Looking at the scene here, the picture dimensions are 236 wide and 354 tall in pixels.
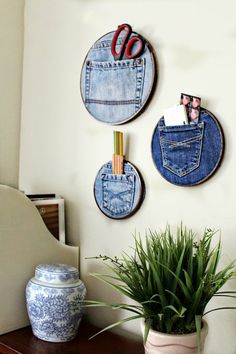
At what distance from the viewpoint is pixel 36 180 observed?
237 cm

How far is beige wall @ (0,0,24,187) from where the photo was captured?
234 cm

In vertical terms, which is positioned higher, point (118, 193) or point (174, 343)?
point (118, 193)

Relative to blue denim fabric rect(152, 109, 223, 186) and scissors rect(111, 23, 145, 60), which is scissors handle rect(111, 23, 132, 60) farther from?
blue denim fabric rect(152, 109, 223, 186)

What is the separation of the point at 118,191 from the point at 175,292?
22.3 inches

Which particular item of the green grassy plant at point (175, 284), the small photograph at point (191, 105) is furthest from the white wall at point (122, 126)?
the green grassy plant at point (175, 284)

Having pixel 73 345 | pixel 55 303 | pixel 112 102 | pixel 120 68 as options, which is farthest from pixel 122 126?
pixel 73 345

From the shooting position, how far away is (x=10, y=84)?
7.81ft

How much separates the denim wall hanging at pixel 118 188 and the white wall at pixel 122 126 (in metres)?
0.04

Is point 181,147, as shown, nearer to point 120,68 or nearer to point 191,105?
point 191,105

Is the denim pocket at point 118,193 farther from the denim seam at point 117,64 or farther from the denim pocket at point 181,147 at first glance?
the denim seam at point 117,64

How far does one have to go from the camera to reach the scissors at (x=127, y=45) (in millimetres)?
1885

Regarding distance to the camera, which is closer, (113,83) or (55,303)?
(55,303)

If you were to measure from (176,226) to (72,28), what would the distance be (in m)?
1.03

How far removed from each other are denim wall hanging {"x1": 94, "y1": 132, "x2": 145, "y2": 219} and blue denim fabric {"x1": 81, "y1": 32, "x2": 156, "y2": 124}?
189 mm
